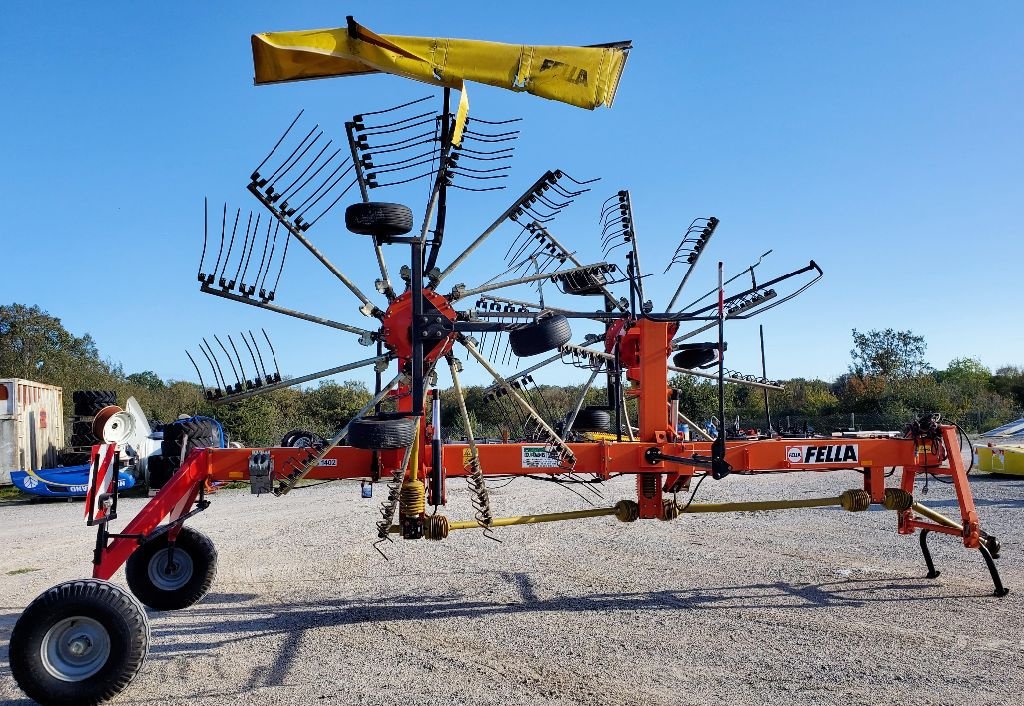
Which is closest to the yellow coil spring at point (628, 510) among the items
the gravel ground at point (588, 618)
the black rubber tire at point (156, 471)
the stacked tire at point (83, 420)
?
the gravel ground at point (588, 618)

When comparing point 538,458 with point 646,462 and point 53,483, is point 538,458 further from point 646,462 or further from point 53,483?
point 53,483

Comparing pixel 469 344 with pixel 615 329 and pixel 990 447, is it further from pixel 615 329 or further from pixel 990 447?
pixel 990 447

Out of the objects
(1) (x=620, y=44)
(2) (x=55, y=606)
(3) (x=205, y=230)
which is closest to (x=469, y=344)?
(3) (x=205, y=230)

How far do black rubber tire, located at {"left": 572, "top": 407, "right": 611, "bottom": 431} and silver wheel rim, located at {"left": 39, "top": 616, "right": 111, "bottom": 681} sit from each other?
5.50 meters

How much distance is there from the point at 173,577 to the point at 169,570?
0.08 meters

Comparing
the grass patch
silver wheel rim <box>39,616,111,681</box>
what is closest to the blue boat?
the grass patch

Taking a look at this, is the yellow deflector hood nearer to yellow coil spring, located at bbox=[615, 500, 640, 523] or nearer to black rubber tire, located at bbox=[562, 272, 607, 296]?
black rubber tire, located at bbox=[562, 272, 607, 296]

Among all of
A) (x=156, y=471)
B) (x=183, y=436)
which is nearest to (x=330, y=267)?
(x=183, y=436)

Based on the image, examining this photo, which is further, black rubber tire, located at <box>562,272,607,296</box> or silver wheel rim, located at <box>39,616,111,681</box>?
black rubber tire, located at <box>562,272,607,296</box>

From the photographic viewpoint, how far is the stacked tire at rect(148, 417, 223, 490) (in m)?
17.0

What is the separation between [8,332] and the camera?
35.3m

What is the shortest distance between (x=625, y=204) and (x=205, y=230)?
5.48 meters

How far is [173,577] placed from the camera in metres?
8.05

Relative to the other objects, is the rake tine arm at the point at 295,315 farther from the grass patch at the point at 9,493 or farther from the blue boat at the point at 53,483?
the grass patch at the point at 9,493
